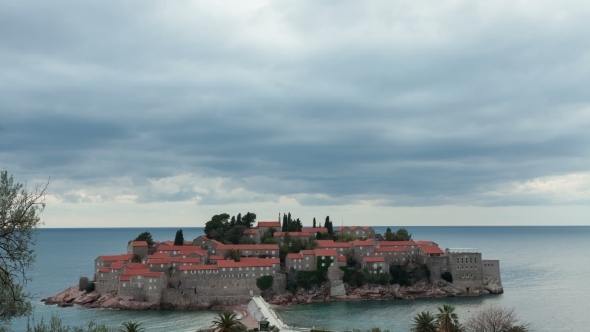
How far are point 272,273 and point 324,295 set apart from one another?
9037 millimetres

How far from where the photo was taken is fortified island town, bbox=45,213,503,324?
250 feet

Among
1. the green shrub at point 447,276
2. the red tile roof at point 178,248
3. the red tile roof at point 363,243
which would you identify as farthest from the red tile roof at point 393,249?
the red tile roof at point 178,248

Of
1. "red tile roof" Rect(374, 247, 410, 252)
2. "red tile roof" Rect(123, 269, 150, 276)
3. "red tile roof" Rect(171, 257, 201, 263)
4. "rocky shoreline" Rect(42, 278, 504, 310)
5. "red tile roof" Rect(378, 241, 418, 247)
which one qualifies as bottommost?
"rocky shoreline" Rect(42, 278, 504, 310)

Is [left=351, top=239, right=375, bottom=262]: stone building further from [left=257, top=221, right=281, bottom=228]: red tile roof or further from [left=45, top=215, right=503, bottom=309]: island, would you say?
[left=257, top=221, right=281, bottom=228]: red tile roof

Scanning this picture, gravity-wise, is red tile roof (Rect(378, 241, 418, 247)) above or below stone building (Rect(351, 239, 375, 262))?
above

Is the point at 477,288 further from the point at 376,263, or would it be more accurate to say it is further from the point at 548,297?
the point at 376,263

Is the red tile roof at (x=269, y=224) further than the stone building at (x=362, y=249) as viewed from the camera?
Yes

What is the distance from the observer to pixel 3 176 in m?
14.1

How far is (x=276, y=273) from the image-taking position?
8206cm

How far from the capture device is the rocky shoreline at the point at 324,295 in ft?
244

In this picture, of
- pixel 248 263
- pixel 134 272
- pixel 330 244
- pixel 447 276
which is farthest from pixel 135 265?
pixel 447 276

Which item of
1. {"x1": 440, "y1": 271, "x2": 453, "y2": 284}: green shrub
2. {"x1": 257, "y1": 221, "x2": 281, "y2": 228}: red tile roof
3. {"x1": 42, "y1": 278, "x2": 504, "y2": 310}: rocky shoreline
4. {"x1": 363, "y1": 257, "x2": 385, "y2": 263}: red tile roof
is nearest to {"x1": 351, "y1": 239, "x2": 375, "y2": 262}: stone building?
{"x1": 363, "y1": 257, "x2": 385, "y2": 263}: red tile roof

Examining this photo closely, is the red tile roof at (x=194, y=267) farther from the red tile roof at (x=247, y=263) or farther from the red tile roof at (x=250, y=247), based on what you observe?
the red tile roof at (x=250, y=247)

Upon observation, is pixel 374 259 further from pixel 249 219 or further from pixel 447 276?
pixel 249 219
